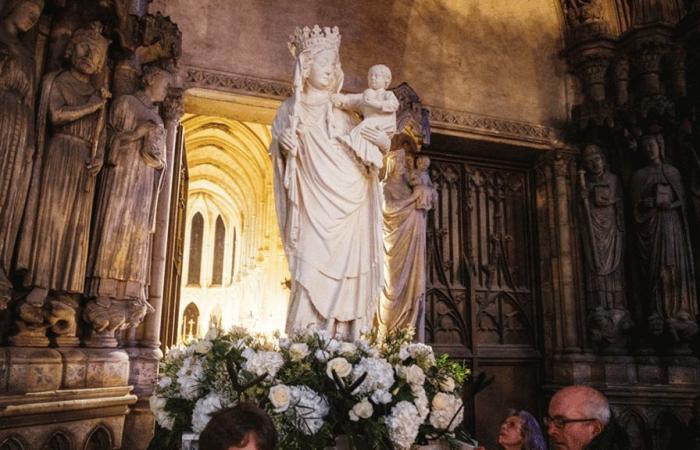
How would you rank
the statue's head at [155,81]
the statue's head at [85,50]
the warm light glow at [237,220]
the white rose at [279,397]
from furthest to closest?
1. the warm light glow at [237,220]
2. the statue's head at [155,81]
3. the statue's head at [85,50]
4. the white rose at [279,397]

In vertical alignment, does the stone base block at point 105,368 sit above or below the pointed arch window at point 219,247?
below

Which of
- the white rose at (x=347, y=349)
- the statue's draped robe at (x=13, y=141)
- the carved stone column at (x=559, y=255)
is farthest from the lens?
the carved stone column at (x=559, y=255)

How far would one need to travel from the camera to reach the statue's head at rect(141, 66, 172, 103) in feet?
16.0

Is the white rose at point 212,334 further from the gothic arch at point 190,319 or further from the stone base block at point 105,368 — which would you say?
the gothic arch at point 190,319

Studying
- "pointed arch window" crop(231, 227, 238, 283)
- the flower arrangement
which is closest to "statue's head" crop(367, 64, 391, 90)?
the flower arrangement

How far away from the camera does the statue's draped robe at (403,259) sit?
19.4 feet

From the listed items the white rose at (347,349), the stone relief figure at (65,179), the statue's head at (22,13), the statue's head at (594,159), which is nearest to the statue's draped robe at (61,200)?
the stone relief figure at (65,179)

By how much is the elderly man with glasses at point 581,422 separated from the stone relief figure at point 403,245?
369 centimetres

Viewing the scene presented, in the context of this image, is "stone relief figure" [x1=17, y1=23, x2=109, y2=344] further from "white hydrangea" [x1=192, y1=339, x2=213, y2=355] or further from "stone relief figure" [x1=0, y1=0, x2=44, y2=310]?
"white hydrangea" [x1=192, y1=339, x2=213, y2=355]

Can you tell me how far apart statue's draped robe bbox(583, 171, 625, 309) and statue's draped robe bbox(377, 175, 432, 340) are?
6.93 feet

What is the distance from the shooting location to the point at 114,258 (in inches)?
165

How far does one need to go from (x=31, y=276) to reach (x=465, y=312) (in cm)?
490

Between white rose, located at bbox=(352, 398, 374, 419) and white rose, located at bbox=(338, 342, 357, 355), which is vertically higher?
white rose, located at bbox=(338, 342, 357, 355)

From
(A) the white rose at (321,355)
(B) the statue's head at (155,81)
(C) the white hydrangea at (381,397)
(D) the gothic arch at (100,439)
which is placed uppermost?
(B) the statue's head at (155,81)
